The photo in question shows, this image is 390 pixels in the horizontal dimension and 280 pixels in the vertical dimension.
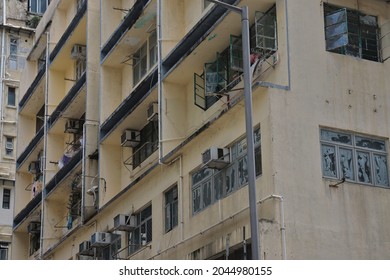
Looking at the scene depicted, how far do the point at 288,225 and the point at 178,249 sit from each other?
5.14 metres

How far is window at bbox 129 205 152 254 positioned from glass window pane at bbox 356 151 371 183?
7688 millimetres

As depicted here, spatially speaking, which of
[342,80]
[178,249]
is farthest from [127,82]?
[342,80]

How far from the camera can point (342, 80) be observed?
22812 mm

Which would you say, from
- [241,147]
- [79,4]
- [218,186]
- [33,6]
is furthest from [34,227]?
[241,147]

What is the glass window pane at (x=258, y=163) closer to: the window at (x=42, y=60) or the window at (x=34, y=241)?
the window at (x=34, y=241)

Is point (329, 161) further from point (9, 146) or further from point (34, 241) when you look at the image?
point (9, 146)

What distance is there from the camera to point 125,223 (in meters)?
28.5

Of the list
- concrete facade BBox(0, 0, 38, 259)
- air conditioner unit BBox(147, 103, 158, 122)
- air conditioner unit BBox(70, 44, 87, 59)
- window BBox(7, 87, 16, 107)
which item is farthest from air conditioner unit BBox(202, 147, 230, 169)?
window BBox(7, 87, 16, 107)

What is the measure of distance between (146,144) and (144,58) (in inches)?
123

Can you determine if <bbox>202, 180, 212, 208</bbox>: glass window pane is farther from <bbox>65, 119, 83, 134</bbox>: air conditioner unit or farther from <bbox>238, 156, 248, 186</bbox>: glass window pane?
<bbox>65, 119, 83, 134</bbox>: air conditioner unit

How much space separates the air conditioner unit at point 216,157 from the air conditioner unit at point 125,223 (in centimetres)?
599

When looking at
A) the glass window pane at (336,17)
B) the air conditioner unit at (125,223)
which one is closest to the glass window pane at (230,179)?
the glass window pane at (336,17)

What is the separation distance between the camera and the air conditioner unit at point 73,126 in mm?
37094

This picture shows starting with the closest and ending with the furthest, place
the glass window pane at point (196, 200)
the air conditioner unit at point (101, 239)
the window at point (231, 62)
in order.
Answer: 1. the window at point (231, 62)
2. the glass window pane at point (196, 200)
3. the air conditioner unit at point (101, 239)
